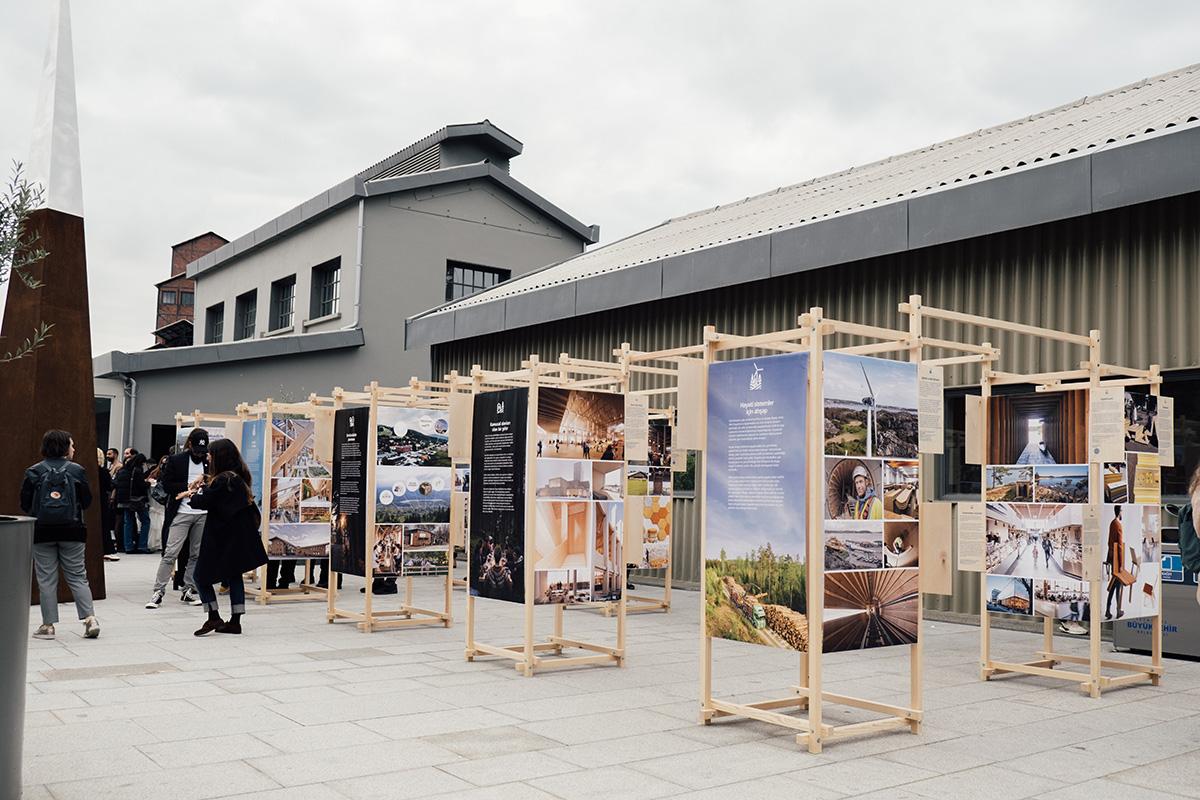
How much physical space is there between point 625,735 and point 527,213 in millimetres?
23133

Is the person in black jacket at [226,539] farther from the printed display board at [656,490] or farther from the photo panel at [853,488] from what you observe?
the photo panel at [853,488]

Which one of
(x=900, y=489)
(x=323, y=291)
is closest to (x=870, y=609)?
(x=900, y=489)

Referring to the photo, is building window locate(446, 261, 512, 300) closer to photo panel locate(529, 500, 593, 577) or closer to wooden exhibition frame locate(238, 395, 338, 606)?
wooden exhibition frame locate(238, 395, 338, 606)

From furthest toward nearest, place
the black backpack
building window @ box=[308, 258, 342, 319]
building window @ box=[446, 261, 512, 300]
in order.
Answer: building window @ box=[308, 258, 342, 319], building window @ box=[446, 261, 512, 300], the black backpack

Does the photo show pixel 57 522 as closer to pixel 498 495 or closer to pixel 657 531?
pixel 498 495

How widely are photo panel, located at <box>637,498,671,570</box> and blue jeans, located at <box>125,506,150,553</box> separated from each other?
11.3 meters

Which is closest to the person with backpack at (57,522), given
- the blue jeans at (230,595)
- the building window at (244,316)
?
the blue jeans at (230,595)

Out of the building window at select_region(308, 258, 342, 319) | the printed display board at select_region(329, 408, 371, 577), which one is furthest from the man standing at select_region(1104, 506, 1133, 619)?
the building window at select_region(308, 258, 342, 319)

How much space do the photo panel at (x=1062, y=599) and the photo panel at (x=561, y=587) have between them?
3.36 meters

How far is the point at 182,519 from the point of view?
12.0 m

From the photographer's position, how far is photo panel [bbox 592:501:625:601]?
27.9ft

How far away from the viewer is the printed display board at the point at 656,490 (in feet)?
39.8

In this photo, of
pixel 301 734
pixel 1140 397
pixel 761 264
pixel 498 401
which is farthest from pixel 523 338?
pixel 301 734

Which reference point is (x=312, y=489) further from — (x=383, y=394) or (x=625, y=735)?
(x=625, y=735)
